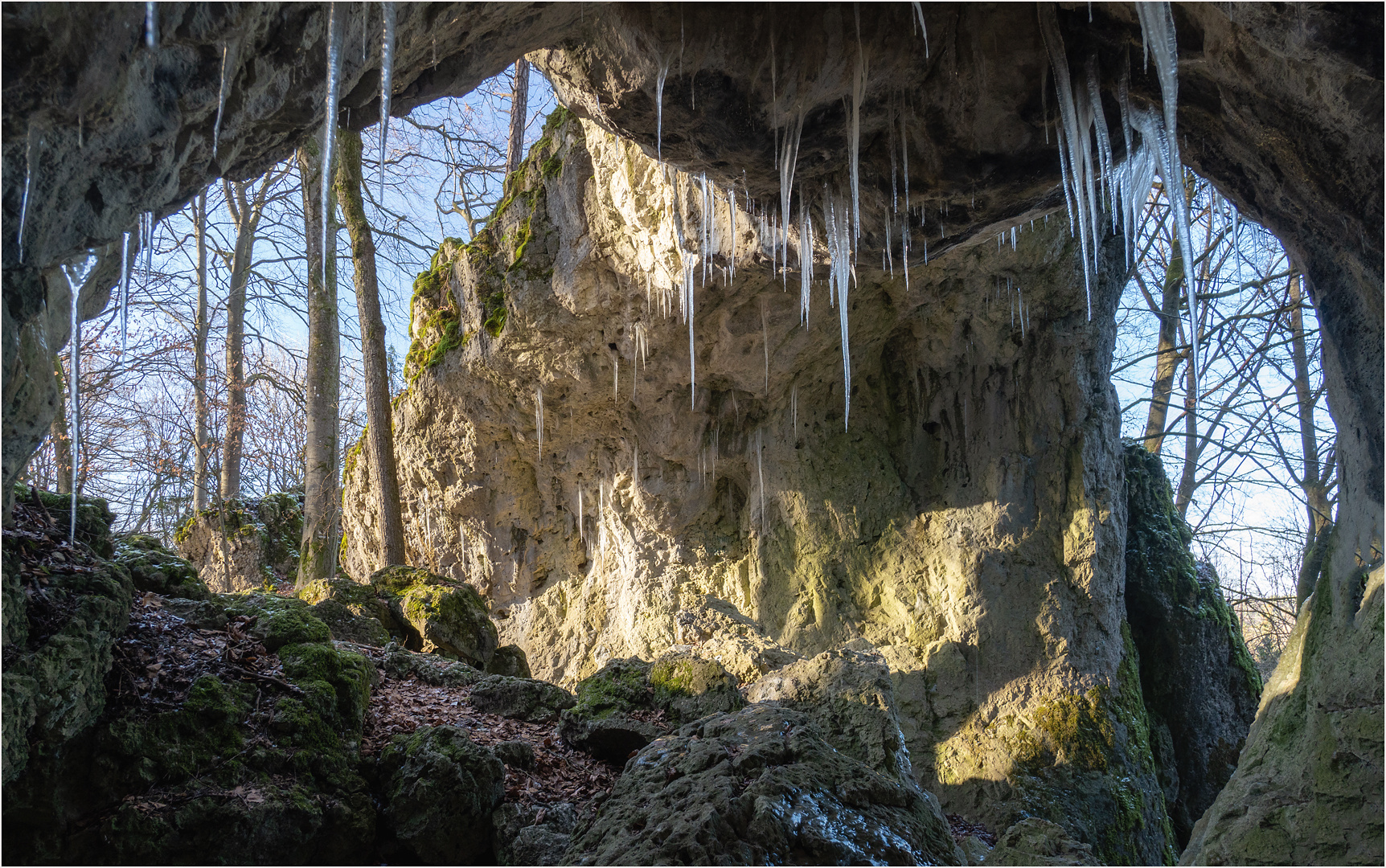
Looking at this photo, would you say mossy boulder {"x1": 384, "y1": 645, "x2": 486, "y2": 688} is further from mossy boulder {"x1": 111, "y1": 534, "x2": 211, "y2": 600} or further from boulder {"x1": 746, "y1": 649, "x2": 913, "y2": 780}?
boulder {"x1": 746, "y1": 649, "x2": 913, "y2": 780}

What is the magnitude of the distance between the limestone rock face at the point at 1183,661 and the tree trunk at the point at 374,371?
28.9 ft

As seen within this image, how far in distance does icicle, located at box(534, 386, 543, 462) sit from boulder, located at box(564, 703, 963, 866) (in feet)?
19.7

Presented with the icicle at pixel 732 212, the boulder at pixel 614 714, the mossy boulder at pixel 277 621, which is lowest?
the boulder at pixel 614 714

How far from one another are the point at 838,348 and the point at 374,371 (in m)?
5.60

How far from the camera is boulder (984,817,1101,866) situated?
14.4 feet

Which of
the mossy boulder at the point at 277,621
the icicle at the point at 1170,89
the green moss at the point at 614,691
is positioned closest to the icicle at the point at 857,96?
the icicle at the point at 1170,89

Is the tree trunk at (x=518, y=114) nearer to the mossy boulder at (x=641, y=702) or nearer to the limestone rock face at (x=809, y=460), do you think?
the limestone rock face at (x=809, y=460)

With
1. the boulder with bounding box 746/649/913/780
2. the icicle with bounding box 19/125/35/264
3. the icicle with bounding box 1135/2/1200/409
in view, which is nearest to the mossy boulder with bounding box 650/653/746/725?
the boulder with bounding box 746/649/913/780

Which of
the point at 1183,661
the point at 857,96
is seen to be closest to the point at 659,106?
the point at 857,96

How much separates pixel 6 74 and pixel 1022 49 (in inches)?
174

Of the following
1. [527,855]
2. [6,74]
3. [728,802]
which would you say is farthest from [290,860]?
[6,74]

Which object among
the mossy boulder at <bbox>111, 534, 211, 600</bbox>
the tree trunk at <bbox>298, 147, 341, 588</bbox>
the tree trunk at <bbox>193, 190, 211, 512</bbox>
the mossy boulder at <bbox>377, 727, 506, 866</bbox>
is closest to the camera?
the mossy boulder at <bbox>377, 727, 506, 866</bbox>

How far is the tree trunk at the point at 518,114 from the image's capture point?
14231 mm

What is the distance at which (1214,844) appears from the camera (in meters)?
3.97
